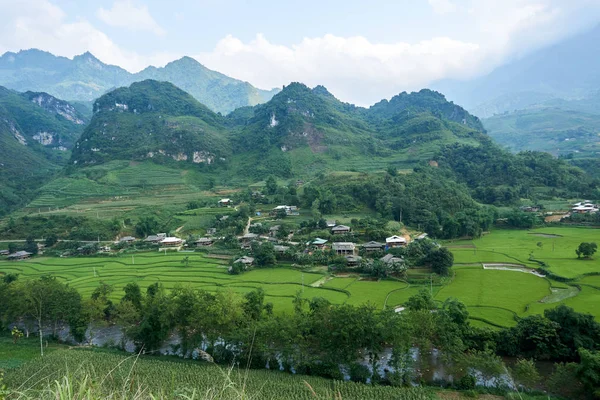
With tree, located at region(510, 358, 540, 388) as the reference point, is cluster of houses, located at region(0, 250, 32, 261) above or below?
above

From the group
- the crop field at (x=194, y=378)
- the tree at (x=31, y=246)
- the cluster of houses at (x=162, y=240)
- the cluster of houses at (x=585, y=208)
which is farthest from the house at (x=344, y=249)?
the tree at (x=31, y=246)

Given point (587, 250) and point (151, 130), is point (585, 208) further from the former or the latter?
point (151, 130)

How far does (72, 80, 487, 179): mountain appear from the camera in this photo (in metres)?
99.1

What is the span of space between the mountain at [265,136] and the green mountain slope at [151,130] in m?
0.27

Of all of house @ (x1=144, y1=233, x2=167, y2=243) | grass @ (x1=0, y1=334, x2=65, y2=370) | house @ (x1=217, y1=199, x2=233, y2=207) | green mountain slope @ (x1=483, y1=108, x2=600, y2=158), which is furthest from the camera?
green mountain slope @ (x1=483, y1=108, x2=600, y2=158)

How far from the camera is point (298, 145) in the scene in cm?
10794

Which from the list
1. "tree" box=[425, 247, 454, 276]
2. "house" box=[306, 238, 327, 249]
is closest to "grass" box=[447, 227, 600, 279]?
"tree" box=[425, 247, 454, 276]

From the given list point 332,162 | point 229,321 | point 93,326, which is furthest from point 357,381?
point 332,162

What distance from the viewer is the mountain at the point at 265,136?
325ft

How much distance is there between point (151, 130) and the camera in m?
114

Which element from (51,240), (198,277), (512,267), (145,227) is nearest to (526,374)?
(512,267)

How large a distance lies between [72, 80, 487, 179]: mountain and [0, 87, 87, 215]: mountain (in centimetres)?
1387

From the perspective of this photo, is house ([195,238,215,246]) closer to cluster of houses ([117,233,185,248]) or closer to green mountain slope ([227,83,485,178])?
cluster of houses ([117,233,185,248])

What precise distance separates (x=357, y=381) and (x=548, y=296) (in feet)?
56.9
